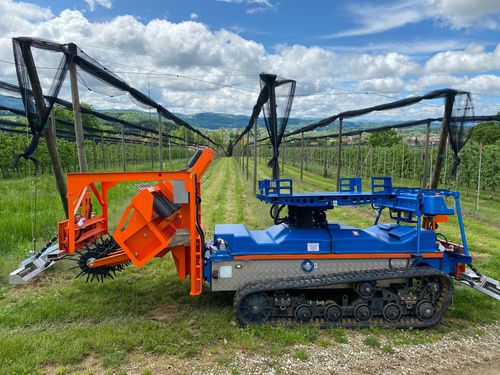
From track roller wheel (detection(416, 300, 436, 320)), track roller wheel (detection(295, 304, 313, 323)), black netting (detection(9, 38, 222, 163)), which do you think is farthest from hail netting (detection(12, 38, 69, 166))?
track roller wheel (detection(416, 300, 436, 320))

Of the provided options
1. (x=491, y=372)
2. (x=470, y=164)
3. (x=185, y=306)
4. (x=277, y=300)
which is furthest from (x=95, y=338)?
(x=470, y=164)

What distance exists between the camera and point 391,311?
16.1ft

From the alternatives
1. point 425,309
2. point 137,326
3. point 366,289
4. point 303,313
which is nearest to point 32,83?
point 137,326

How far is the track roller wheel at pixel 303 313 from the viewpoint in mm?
4840

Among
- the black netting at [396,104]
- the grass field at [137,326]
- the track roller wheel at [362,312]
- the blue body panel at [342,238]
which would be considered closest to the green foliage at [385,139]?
the black netting at [396,104]

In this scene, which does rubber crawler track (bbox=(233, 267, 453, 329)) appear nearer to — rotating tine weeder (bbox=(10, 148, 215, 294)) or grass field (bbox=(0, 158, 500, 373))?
grass field (bbox=(0, 158, 500, 373))

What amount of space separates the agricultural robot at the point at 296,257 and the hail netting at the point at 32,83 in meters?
2.40

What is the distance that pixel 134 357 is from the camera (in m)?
4.09

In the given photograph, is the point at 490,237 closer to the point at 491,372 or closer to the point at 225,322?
the point at 491,372

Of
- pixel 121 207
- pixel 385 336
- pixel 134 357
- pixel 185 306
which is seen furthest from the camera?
pixel 121 207

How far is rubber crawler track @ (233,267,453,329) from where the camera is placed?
188 inches

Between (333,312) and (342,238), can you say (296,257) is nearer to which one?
(342,238)

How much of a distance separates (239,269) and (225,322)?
0.69 metres

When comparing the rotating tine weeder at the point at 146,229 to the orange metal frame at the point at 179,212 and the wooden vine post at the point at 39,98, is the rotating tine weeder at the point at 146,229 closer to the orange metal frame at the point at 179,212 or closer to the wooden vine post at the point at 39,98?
the orange metal frame at the point at 179,212
